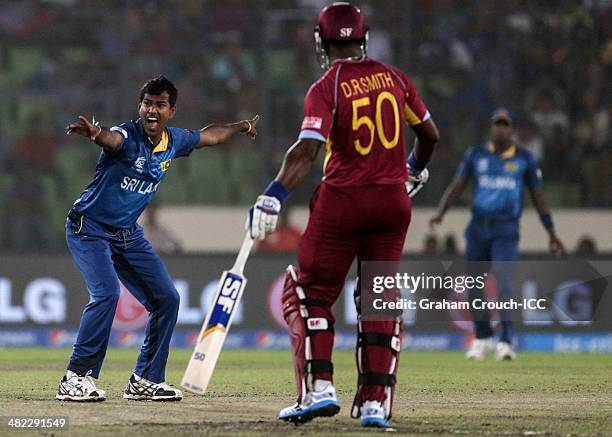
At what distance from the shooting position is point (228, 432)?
A: 5.90 m

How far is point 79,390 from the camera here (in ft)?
24.1

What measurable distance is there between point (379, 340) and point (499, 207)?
618 centimetres

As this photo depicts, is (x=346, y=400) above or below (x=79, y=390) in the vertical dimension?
below

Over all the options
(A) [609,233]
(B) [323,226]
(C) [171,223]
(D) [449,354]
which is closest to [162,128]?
(B) [323,226]

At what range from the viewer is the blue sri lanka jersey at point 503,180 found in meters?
12.2

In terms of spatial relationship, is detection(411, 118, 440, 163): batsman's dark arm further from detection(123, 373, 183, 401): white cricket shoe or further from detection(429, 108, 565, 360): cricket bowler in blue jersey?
detection(429, 108, 565, 360): cricket bowler in blue jersey

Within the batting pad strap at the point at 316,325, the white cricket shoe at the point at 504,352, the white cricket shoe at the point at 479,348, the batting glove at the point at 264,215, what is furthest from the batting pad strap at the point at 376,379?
the white cricket shoe at the point at 479,348

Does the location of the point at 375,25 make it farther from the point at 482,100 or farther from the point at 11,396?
the point at 11,396

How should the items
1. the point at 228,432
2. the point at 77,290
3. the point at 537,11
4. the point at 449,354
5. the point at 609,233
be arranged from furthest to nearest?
the point at 537,11, the point at 609,233, the point at 77,290, the point at 449,354, the point at 228,432

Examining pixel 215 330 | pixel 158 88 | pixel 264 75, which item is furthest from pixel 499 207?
pixel 215 330

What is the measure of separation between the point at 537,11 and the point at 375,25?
2295mm

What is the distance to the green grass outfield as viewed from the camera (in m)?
6.13

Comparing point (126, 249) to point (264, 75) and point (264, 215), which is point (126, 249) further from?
point (264, 75)

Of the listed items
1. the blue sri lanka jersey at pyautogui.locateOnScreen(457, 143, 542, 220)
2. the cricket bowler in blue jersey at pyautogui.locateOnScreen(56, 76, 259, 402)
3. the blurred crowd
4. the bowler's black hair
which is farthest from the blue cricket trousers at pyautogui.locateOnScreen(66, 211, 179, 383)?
the blurred crowd
